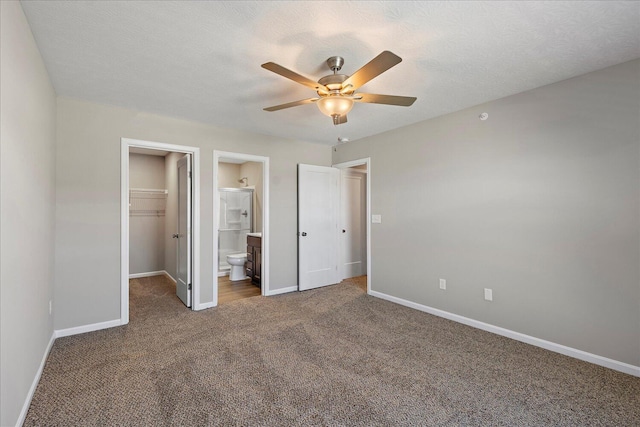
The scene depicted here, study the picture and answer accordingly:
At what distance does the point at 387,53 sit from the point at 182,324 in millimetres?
3364

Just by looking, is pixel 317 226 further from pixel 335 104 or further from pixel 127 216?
pixel 335 104

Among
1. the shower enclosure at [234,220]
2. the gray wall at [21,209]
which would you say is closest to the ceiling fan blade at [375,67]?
the gray wall at [21,209]

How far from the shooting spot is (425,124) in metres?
3.87

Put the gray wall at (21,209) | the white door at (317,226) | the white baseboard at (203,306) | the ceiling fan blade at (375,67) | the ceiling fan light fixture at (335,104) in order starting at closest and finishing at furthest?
1. the gray wall at (21,209)
2. the ceiling fan blade at (375,67)
3. the ceiling fan light fixture at (335,104)
4. the white baseboard at (203,306)
5. the white door at (317,226)

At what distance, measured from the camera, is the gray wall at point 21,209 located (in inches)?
60.3

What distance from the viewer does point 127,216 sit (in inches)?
137

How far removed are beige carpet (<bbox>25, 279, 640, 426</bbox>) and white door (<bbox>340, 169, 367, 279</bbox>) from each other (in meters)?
2.22

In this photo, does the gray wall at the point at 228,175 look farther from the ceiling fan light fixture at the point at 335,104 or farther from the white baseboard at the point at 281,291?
the ceiling fan light fixture at the point at 335,104

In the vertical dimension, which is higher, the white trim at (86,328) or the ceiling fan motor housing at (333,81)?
the ceiling fan motor housing at (333,81)

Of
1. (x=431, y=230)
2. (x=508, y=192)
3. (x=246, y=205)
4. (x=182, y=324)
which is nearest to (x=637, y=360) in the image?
(x=508, y=192)

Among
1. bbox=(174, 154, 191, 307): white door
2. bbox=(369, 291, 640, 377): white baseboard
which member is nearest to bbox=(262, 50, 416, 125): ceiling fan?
bbox=(174, 154, 191, 307): white door

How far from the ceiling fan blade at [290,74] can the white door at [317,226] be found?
2.62m

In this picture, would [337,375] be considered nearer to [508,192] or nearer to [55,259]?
[508,192]

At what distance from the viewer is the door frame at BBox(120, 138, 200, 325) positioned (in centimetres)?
343
